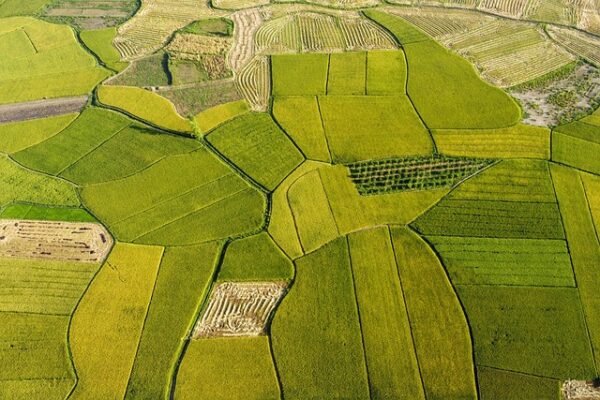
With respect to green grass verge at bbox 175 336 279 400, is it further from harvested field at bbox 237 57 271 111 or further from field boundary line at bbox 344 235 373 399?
harvested field at bbox 237 57 271 111

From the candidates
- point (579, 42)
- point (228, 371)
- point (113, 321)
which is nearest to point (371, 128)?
point (228, 371)

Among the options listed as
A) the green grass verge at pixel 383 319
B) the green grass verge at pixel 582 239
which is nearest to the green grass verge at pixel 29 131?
the green grass verge at pixel 383 319

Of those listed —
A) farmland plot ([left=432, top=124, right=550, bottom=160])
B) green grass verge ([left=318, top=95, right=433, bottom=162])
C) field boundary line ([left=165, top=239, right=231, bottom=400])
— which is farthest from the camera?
green grass verge ([left=318, top=95, right=433, bottom=162])

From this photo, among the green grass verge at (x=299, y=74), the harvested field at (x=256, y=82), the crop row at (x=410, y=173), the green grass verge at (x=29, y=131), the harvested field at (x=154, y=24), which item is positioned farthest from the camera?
the harvested field at (x=154, y=24)

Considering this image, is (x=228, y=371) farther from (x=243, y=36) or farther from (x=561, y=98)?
(x=243, y=36)

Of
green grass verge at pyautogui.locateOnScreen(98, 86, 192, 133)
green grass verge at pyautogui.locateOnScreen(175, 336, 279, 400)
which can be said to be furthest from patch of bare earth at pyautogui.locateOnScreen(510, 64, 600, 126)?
green grass verge at pyautogui.locateOnScreen(98, 86, 192, 133)

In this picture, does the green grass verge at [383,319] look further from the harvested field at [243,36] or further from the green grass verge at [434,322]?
the harvested field at [243,36]

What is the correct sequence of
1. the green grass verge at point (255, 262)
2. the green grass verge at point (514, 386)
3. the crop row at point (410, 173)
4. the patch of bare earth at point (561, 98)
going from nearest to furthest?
the green grass verge at point (514, 386), the green grass verge at point (255, 262), the crop row at point (410, 173), the patch of bare earth at point (561, 98)
